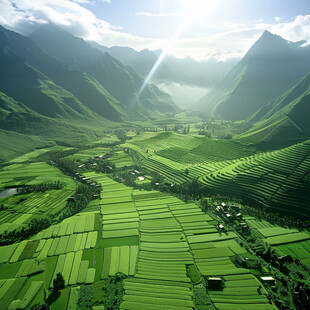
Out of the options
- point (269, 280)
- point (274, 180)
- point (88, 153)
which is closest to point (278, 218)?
point (274, 180)

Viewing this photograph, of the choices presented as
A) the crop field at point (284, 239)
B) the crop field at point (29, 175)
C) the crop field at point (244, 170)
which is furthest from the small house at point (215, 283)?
the crop field at point (29, 175)

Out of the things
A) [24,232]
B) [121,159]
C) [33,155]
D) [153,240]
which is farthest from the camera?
[33,155]

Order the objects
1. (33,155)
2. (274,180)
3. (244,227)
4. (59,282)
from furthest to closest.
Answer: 1. (33,155)
2. (274,180)
3. (244,227)
4. (59,282)

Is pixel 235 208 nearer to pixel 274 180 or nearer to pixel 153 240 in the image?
pixel 274 180

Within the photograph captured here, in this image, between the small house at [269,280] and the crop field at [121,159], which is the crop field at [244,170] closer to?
the crop field at [121,159]

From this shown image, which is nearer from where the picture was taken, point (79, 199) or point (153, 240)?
point (153, 240)

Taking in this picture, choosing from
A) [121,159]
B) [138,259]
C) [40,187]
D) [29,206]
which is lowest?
[121,159]
